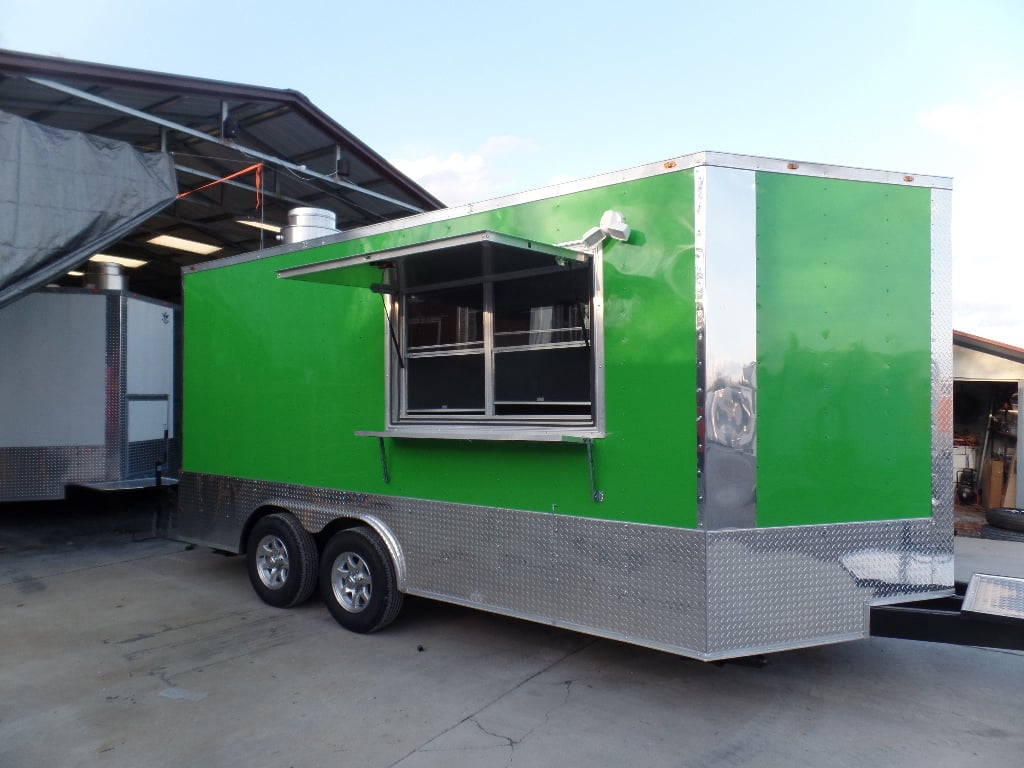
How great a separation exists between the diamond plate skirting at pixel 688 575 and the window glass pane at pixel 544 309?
1.07 m

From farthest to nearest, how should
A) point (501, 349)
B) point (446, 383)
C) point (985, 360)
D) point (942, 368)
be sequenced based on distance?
point (985, 360) → point (446, 383) → point (501, 349) → point (942, 368)

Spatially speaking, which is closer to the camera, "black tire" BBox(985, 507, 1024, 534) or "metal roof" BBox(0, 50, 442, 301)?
"metal roof" BBox(0, 50, 442, 301)

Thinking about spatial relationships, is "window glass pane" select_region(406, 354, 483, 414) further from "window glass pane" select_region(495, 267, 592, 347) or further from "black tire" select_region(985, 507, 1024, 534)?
"black tire" select_region(985, 507, 1024, 534)

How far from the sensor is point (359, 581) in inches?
208

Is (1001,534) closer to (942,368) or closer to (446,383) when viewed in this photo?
(942,368)

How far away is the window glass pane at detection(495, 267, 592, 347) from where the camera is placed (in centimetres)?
443

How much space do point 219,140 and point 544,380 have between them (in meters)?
6.43

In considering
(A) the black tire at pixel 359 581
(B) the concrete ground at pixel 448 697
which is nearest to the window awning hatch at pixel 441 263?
A: (A) the black tire at pixel 359 581

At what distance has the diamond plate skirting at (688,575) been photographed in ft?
12.4

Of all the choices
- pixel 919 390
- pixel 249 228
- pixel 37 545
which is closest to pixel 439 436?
pixel 919 390

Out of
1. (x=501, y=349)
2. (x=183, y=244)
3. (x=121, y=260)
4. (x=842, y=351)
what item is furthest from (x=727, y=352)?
(x=121, y=260)

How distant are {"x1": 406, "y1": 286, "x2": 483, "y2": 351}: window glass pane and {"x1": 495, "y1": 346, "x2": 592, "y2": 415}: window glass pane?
0.31 m

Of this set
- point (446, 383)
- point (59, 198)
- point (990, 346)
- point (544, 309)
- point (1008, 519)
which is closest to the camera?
point (544, 309)

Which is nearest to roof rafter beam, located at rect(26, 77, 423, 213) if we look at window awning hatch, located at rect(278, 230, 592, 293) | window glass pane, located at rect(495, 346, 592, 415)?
window awning hatch, located at rect(278, 230, 592, 293)
